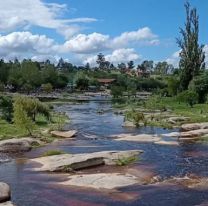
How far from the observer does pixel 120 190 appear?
94.1ft

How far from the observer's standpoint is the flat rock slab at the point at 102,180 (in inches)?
1171

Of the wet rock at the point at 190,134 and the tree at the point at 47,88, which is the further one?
the tree at the point at 47,88

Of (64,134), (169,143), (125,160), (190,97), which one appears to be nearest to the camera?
(125,160)

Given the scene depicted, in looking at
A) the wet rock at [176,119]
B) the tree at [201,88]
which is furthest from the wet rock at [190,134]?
the tree at [201,88]

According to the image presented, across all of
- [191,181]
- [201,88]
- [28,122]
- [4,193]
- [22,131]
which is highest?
[201,88]

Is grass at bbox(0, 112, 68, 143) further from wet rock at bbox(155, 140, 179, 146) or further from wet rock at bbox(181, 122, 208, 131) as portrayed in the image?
wet rock at bbox(181, 122, 208, 131)

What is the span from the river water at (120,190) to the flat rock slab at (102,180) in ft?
2.83

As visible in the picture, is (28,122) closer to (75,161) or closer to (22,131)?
(22,131)

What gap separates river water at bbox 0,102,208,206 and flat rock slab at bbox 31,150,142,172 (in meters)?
1.23

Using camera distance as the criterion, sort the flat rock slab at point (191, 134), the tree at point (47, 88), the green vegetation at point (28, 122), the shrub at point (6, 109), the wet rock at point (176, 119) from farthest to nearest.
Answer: the tree at point (47, 88), the wet rock at point (176, 119), the shrub at point (6, 109), the flat rock slab at point (191, 134), the green vegetation at point (28, 122)

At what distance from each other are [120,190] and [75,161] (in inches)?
300

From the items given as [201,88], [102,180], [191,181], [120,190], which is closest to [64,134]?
[102,180]

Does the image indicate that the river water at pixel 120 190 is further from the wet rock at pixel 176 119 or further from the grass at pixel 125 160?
the wet rock at pixel 176 119

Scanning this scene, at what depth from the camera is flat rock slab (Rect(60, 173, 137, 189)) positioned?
2975 cm
